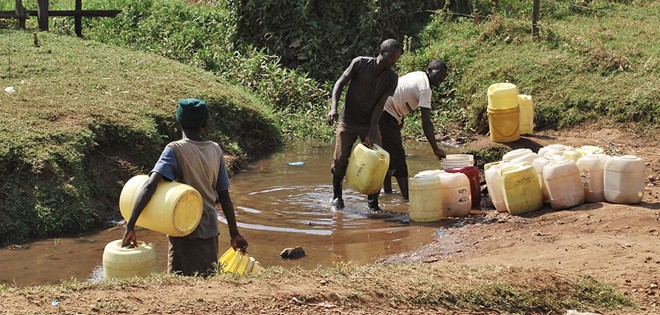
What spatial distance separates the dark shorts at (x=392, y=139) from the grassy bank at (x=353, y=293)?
3885 millimetres

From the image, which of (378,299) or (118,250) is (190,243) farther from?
(378,299)

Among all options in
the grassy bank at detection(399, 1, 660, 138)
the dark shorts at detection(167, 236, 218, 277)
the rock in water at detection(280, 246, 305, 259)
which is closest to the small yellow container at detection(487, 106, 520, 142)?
the grassy bank at detection(399, 1, 660, 138)

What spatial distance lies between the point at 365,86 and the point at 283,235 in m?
1.65

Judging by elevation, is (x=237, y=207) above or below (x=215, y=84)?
below

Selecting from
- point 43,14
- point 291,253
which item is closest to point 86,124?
point 291,253

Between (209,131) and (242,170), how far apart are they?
0.63 meters

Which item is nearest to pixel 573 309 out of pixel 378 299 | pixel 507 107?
pixel 378 299

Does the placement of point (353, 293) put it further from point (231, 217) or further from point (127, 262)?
point (127, 262)

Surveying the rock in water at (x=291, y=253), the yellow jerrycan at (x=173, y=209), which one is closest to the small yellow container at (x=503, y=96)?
the rock in water at (x=291, y=253)

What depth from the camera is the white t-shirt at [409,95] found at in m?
9.76

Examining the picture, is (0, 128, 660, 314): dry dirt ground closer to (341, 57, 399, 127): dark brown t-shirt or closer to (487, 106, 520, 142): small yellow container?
(341, 57, 399, 127): dark brown t-shirt

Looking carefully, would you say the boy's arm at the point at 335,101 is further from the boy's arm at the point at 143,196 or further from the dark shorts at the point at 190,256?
the boy's arm at the point at 143,196

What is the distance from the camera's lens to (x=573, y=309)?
19.4ft

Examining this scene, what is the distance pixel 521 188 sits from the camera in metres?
9.10
